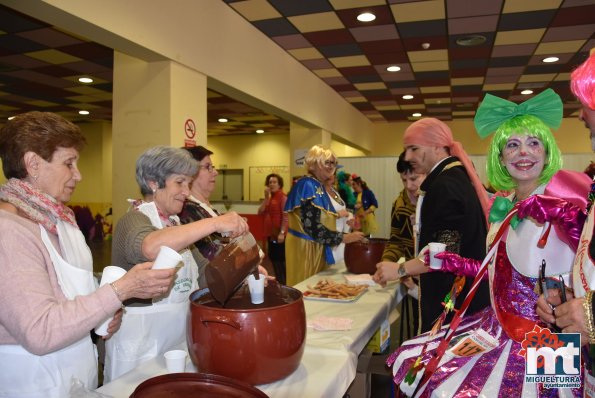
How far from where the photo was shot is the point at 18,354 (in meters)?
1.16

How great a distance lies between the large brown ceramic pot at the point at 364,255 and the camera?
100 inches

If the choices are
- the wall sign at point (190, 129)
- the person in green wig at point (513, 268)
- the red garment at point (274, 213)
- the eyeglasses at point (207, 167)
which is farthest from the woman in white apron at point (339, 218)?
the red garment at point (274, 213)

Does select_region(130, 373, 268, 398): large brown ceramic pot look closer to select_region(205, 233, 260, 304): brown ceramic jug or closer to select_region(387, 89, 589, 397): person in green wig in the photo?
select_region(205, 233, 260, 304): brown ceramic jug

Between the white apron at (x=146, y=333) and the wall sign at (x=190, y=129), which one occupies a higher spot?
the wall sign at (x=190, y=129)

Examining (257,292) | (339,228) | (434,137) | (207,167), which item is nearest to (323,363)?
(257,292)

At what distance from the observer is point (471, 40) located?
200 inches

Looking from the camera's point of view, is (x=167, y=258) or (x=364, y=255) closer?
(x=167, y=258)

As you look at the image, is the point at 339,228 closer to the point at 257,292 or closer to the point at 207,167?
the point at 207,167

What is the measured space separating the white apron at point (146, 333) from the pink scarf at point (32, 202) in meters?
0.43

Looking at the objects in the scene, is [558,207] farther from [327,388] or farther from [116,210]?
[116,210]

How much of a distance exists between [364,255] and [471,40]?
3.62m

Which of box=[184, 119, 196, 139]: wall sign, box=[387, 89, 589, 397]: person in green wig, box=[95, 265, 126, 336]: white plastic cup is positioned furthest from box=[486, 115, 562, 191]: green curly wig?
box=[184, 119, 196, 139]: wall sign

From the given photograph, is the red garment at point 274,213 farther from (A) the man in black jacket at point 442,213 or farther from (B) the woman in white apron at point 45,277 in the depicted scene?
(B) the woman in white apron at point 45,277

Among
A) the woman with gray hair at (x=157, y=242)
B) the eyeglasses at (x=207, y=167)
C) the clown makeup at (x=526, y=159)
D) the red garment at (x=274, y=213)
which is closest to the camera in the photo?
the woman with gray hair at (x=157, y=242)
